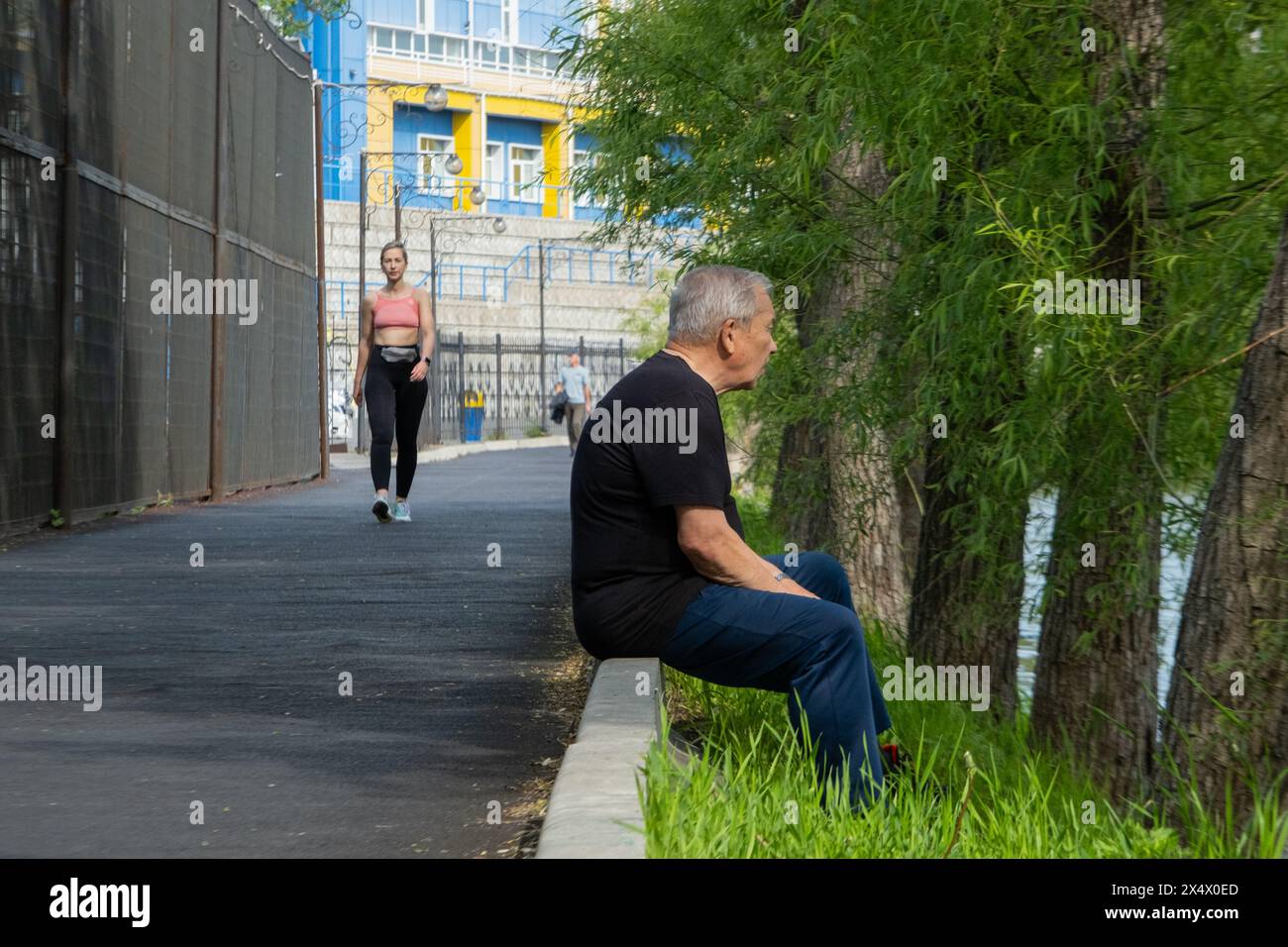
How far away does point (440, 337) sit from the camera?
137 feet

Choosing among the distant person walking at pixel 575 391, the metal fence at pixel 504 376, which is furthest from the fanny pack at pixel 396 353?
the metal fence at pixel 504 376

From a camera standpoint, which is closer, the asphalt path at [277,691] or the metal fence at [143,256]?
the asphalt path at [277,691]

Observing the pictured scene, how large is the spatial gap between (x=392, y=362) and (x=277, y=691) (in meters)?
6.81

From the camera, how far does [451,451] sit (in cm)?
3152

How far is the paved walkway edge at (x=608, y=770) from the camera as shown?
364 centimetres

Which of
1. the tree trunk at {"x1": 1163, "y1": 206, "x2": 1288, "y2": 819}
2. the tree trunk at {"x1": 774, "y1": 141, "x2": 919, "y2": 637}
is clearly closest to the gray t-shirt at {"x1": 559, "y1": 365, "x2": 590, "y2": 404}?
the tree trunk at {"x1": 774, "y1": 141, "x2": 919, "y2": 637}

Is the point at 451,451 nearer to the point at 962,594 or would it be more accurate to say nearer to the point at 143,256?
the point at 143,256

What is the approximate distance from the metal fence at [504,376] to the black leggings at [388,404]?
77.5 feet

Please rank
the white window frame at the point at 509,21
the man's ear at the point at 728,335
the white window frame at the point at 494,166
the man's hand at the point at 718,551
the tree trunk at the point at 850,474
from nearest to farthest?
the man's hand at the point at 718,551, the man's ear at the point at 728,335, the tree trunk at the point at 850,474, the white window frame at the point at 494,166, the white window frame at the point at 509,21

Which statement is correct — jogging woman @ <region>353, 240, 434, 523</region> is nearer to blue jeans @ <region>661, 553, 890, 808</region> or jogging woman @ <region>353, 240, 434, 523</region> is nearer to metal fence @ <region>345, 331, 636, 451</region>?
blue jeans @ <region>661, 553, 890, 808</region>

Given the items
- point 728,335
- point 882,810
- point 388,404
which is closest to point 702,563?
point 728,335

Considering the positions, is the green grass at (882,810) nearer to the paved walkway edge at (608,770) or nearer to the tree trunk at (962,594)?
the paved walkway edge at (608,770)
